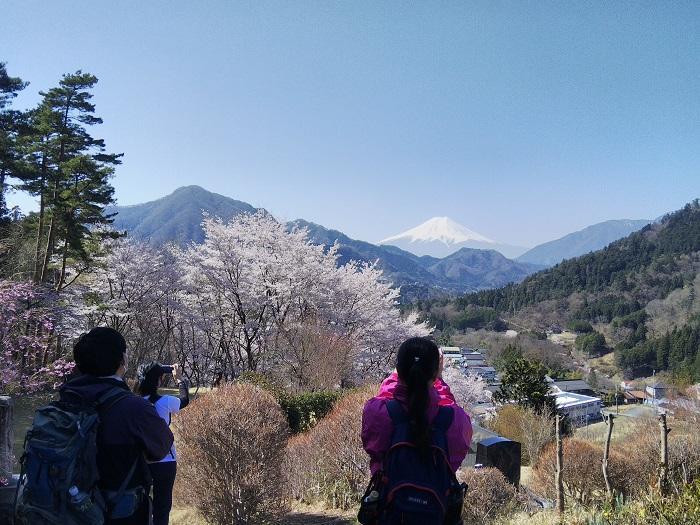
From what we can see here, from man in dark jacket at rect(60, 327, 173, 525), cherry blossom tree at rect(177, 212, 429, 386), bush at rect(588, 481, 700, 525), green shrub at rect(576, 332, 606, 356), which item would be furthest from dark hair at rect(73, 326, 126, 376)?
green shrub at rect(576, 332, 606, 356)

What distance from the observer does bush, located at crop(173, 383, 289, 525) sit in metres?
5.72

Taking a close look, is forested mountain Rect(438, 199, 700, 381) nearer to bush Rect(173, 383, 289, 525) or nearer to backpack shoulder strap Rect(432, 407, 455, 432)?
bush Rect(173, 383, 289, 525)

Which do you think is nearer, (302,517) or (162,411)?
(162,411)

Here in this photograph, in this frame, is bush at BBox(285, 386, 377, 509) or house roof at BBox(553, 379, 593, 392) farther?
house roof at BBox(553, 379, 593, 392)

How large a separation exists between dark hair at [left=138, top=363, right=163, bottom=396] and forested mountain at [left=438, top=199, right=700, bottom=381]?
286 feet

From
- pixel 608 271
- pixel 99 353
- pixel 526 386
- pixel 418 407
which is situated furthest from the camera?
pixel 608 271

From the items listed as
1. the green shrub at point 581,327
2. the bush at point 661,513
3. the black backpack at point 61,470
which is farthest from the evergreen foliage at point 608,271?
the black backpack at point 61,470

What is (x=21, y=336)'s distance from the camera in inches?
508

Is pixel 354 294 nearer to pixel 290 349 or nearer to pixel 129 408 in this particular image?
pixel 290 349

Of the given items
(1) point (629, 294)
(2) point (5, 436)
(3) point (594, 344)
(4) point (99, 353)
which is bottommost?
(3) point (594, 344)

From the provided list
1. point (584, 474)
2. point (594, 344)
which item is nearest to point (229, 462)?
point (584, 474)

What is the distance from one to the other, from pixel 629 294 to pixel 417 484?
131238 mm

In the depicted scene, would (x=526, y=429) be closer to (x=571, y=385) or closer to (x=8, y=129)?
(x=8, y=129)

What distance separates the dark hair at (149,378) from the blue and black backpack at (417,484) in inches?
90.7
